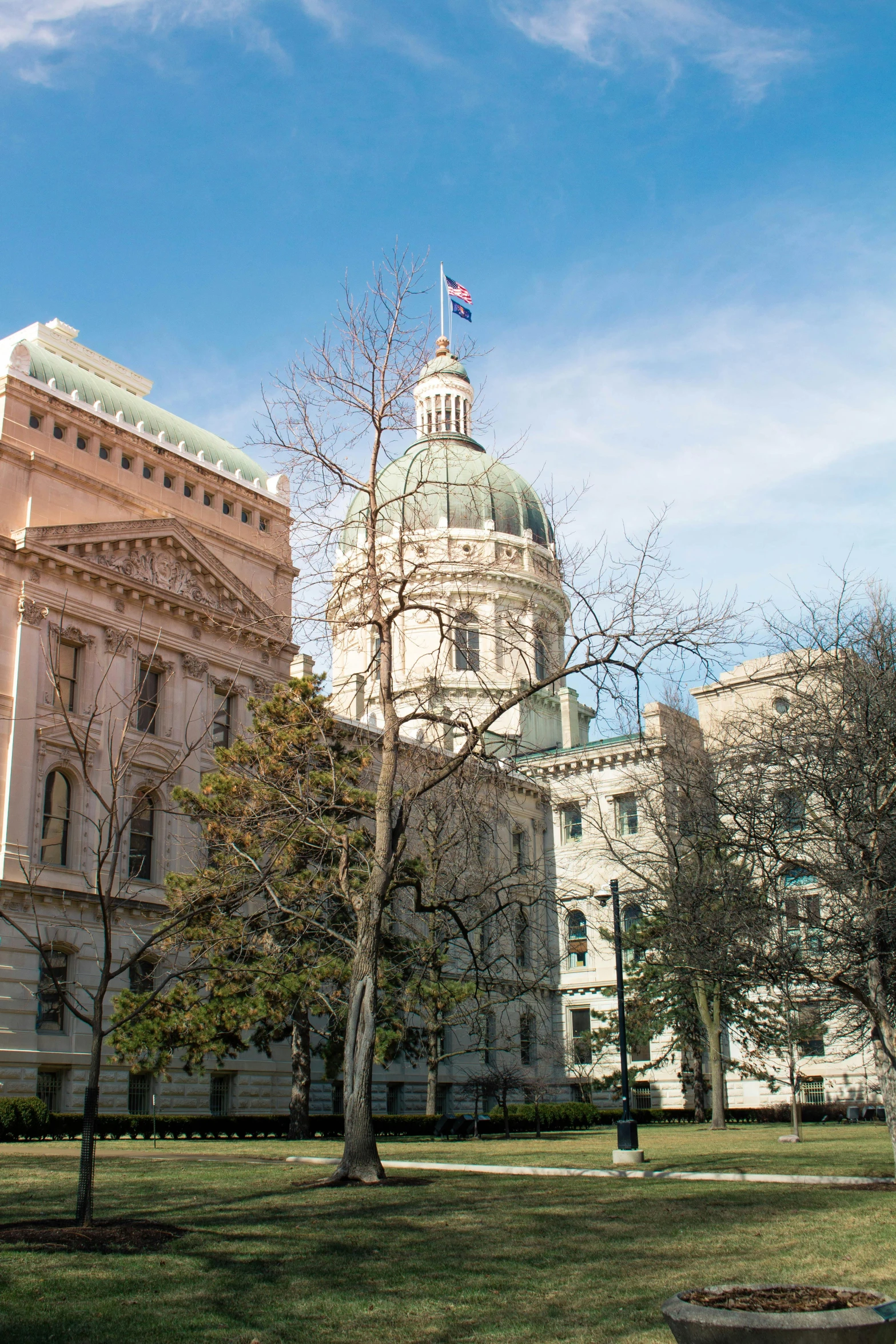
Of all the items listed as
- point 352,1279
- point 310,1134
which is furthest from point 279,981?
point 352,1279

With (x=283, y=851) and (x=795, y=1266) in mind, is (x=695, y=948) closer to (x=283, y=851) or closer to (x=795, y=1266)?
(x=283, y=851)

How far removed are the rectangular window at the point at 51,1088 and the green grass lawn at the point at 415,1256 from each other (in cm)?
1668

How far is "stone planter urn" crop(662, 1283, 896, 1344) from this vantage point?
217 inches

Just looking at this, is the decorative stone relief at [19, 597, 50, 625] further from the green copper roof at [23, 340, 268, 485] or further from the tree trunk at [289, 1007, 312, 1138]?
the tree trunk at [289, 1007, 312, 1138]

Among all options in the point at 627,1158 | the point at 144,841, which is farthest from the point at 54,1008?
the point at 627,1158

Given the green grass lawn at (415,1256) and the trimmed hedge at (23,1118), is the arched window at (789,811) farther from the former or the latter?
the trimmed hedge at (23,1118)

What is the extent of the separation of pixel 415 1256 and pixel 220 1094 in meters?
30.8

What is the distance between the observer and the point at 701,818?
24500 millimetres

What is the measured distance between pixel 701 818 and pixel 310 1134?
1706 cm

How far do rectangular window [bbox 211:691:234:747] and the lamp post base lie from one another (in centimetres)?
2279

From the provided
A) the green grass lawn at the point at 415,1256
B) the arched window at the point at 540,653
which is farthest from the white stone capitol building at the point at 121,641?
the green grass lawn at the point at 415,1256

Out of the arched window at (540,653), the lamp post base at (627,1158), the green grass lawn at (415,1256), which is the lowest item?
the lamp post base at (627,1158)

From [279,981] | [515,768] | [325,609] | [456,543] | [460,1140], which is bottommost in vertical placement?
[460,1140]

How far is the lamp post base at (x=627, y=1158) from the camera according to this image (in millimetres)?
21938
